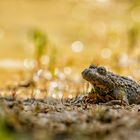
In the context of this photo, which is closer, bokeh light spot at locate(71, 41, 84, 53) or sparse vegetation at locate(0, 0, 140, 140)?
sparse vegetation at locate(0, 0, 140, 140)

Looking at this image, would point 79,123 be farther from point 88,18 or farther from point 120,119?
point 88,18

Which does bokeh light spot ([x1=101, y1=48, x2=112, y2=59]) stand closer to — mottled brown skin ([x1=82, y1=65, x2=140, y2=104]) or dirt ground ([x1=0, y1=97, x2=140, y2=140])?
mottled brown skin ([x1=82, y1=65, x2=140, y2=104])

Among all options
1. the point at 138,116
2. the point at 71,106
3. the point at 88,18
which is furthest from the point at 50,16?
the point at 138,116

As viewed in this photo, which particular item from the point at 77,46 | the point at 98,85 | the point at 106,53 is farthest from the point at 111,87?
the point at 77,46

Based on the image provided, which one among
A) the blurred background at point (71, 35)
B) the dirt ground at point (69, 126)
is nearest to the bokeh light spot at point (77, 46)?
the blurred background at point (71, 35)

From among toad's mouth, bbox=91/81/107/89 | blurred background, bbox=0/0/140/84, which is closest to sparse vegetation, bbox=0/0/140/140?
blurred background, bbox=0/0/140/84

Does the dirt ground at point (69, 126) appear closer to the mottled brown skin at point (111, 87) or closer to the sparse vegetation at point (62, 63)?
the sparse vegetation at point (62, 63)

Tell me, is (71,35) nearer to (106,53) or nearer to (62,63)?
(106,53)
